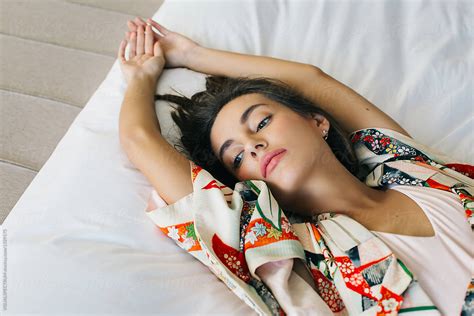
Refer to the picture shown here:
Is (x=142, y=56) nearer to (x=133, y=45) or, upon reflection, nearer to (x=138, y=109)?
(x=133, y=45)

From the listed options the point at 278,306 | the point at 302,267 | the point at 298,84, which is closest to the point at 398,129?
the point at 298,84

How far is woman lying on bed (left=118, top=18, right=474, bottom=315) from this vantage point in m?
0.86

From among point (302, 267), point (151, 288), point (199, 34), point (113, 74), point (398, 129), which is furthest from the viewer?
point (199, 34)

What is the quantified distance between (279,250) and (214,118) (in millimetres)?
352

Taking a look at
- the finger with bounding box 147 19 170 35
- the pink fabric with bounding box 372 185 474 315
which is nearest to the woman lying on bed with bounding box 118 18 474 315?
the pink fabric with bounding box 372 185 474 315

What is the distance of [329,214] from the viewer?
3.25 feet

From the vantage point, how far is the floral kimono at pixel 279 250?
838 millimetres

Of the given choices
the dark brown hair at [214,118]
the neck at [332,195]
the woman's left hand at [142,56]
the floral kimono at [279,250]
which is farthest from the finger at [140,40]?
the neck at [332,195]

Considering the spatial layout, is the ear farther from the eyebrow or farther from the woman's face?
the eyebrow

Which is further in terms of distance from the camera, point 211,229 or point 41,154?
point 41,154

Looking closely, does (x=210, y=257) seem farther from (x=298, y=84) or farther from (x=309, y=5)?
(x=309, y=5)

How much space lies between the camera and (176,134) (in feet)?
3.69

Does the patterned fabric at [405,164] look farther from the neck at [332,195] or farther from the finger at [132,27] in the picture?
the finger at [132,27]

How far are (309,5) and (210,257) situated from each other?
87 cm
